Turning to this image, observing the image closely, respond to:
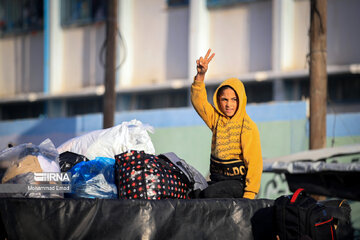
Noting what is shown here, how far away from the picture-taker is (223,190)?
391cm

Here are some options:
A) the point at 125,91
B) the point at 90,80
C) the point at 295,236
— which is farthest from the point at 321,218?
the point at 90,80

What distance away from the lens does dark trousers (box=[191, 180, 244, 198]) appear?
3.81 meters

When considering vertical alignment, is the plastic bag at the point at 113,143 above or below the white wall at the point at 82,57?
below

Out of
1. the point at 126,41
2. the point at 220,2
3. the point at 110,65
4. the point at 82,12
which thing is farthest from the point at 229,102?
the point at 82,12

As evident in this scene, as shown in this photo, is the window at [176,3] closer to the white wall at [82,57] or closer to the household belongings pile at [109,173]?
the white wall at [82,57]

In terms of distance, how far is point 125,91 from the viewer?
701 inches

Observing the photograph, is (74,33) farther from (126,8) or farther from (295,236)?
(295,236)

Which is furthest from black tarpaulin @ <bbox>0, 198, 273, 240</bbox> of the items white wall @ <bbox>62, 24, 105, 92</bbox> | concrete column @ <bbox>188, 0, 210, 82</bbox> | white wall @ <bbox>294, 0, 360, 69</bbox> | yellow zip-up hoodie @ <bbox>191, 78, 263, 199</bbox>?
white wall @ <bbox>62, 24, 105, 92</bbox>

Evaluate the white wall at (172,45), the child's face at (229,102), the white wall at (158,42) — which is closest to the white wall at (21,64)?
the white wall at (172,45)

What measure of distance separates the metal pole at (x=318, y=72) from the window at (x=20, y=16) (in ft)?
46.7

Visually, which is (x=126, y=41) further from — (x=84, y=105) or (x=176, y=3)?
(x=84, y=105)

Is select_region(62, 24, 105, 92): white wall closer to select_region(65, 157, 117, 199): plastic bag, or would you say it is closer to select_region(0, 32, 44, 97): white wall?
select_region(0, 32, 44, 97): white wall

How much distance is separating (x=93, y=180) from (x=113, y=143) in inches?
36.0

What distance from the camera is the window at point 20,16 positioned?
67.8 ft
